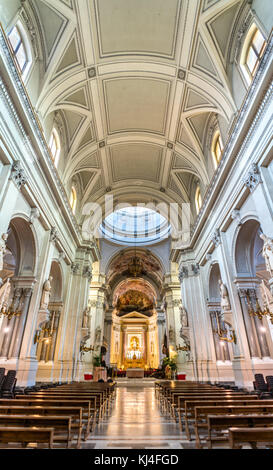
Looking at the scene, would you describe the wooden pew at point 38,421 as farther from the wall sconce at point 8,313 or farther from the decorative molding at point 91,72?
the decorative molding at point 91,72

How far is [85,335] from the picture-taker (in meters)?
14.1

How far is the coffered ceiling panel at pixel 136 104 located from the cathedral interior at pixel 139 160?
7 cm

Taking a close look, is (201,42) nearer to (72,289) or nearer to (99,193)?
(99,193)

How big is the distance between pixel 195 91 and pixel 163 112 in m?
2.19

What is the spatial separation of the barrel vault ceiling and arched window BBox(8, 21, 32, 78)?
77cm

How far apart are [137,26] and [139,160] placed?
24.4 ft

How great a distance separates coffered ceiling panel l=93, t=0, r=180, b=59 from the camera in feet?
28.8

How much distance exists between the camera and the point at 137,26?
9375 millimetres

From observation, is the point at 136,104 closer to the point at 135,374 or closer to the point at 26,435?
the point at 26,435

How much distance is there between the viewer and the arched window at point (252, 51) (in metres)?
7.81

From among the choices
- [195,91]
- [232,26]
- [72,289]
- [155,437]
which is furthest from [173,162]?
[155,437]

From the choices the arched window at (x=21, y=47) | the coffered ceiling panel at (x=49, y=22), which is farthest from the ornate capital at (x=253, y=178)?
the coffered ceiling panel at (x=49, y=22)

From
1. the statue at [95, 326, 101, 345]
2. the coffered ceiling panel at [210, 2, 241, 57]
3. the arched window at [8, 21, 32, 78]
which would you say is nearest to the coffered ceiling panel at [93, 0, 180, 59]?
the coffered ceiling panel at [210, 2, 241, 57]

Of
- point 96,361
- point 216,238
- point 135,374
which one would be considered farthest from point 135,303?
point 216,238
